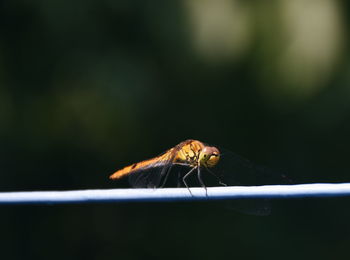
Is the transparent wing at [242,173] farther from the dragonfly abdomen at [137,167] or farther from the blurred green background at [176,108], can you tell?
the blurred green background at [176,108]

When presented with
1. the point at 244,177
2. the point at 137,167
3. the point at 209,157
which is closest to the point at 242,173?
the point at 244,177

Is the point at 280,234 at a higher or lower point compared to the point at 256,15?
lower

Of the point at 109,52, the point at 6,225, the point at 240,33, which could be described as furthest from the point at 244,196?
the point at 6,225

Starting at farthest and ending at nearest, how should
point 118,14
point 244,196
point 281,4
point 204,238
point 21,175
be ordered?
point 204,238
point 21,175
point 118,14
point 281,4
point 244,196

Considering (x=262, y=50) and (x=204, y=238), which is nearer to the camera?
(x=262, y=50)

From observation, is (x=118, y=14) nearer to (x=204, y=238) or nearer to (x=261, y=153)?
(x=261, y=153)

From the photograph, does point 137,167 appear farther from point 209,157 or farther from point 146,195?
point 146,195
